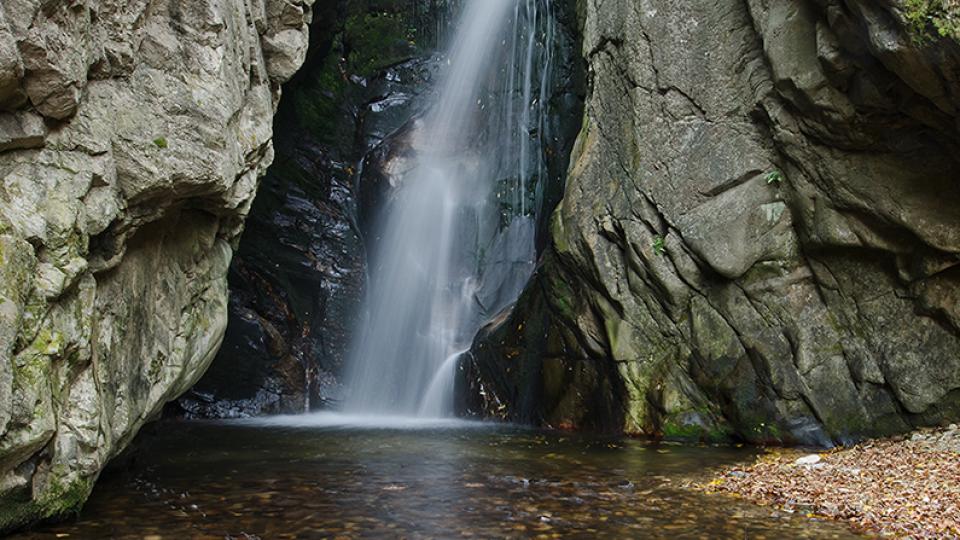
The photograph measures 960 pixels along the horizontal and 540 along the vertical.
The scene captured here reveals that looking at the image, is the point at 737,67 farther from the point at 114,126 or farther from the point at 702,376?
the point at 114,126

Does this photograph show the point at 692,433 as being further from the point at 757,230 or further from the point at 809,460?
the point at 757,230

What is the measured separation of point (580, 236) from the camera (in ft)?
44.2

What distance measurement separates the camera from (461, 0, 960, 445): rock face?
986 cm

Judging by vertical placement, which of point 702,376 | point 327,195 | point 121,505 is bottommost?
point 121,505

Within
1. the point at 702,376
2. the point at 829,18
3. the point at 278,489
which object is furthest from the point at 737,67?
the point at 278,489

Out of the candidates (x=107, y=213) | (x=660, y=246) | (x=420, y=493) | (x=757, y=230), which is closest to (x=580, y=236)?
(x=660, y=246)

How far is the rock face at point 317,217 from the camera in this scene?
1748 centimetres

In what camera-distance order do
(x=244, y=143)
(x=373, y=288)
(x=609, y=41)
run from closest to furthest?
(x=244, y=143)
(x=609, y=41)
(x=373, y=288)

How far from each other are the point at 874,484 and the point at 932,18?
4.79m

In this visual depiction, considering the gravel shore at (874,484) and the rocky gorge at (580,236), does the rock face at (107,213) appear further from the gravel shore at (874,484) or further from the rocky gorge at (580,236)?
the gravel shore at (874,484)

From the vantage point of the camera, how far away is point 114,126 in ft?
21.3

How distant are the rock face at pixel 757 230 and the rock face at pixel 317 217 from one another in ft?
20.7

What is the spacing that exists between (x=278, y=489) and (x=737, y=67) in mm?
9283

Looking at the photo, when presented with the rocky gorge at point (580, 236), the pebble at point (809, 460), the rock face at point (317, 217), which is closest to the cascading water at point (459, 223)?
the rocky gorge at point (580, 236)
